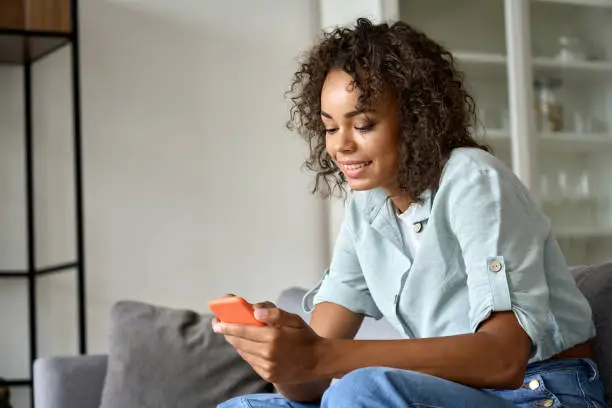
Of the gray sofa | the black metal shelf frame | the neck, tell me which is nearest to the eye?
the neck

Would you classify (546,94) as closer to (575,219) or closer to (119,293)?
(575,219)

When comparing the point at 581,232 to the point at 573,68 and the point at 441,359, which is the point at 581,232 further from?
the point at 441,359

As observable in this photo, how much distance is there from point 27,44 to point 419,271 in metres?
1.75

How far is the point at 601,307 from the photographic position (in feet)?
5.74

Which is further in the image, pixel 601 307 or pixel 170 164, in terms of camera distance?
pixel 170 164

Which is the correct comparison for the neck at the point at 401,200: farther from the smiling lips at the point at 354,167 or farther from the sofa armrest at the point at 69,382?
the sofa armrest at the point at 69,382

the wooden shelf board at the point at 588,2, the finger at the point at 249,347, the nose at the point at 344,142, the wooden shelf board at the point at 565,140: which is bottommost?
the finger at the point at 249,347

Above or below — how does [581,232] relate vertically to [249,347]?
above

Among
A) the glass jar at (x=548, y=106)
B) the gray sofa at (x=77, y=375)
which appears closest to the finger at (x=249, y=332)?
the gray sofa at (x=77, y=375)

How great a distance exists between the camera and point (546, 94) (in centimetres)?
366

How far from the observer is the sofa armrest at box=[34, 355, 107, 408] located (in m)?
2.33

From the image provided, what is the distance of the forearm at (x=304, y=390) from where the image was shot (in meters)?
1.57

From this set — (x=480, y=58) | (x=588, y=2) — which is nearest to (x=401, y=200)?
(x=480, y=58)

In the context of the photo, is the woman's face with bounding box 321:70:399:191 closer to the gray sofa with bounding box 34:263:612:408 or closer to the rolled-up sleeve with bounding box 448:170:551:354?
the rolled-up sleeve with bounding box 448:170:551:354
